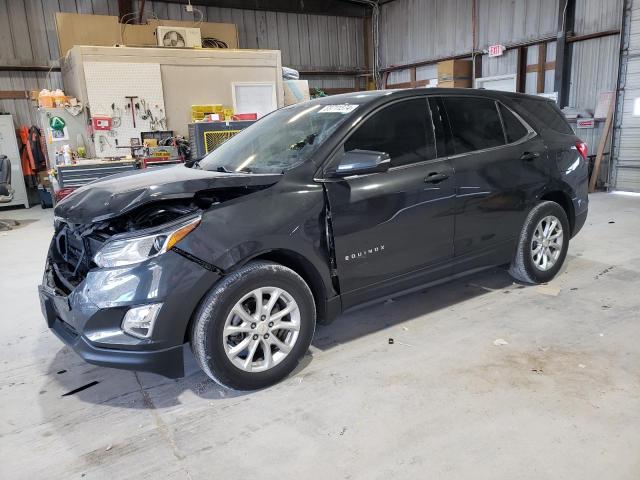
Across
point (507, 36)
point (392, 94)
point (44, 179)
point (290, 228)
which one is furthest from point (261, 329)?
point (507, 36)

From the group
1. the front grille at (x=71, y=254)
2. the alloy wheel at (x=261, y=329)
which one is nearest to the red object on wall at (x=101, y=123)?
the front grille at (x=71, y=254)

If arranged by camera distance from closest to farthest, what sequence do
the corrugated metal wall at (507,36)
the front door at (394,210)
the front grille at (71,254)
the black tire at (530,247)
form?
the front grille at (71,254)
the front door at (394,210)
the black tire at (530,247)
the corrugated metal wall at (507,36)

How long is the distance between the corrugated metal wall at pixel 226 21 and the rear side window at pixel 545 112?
1033 centimetres

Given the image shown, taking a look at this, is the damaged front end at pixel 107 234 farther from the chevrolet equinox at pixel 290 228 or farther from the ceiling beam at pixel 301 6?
the ceiling beam at pixel 301 6

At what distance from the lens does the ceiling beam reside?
12.1m

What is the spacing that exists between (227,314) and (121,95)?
6.40m

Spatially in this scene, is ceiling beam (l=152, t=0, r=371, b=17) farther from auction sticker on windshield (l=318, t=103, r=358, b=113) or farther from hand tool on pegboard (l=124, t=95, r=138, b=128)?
auction sticker on windshield (l=318, t=103, r=358, b=113)

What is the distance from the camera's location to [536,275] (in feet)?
12.2

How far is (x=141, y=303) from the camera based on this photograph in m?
2.13

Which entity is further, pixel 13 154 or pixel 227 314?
pixel 13 154

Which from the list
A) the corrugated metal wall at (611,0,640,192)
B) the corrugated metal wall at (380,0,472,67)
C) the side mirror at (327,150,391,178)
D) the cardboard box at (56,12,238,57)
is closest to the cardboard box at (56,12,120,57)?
the cardboard box at (56,12,238,57)

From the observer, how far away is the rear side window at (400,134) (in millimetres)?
2768

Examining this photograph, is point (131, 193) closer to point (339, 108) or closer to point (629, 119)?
point (339, 108)

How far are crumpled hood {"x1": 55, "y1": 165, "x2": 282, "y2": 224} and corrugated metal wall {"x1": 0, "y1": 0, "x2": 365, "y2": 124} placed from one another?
9.96 meters
